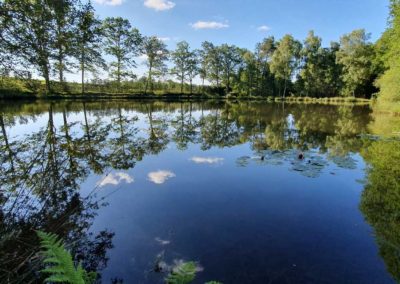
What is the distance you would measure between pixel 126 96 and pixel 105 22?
41.9 ft

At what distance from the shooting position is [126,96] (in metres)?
42.7

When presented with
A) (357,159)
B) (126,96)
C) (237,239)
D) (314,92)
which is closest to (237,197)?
(237,239)

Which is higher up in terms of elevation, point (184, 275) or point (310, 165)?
point (184, 275)

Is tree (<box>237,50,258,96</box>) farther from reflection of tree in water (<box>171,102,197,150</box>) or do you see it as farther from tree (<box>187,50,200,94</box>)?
reflection of tree in water (<box>171,102,197,150</box>)

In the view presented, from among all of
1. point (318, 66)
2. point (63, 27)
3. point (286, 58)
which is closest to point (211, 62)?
point (286, 58)

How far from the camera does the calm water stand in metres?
3.63

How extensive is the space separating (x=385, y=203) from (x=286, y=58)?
53.7 meters

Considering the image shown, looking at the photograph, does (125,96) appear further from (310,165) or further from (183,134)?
(310,165)

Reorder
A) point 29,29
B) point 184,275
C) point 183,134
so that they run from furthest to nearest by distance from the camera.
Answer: point 183,134 < point 29,29 < point 184,275

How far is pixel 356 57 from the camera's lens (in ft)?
159

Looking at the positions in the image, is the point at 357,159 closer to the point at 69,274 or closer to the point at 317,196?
the point at 317,196

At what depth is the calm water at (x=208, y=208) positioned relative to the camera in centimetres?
363

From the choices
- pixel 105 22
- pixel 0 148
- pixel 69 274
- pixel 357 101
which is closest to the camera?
pixel 69 274

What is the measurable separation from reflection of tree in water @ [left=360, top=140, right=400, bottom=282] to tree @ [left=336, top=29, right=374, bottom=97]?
46143 millimetres
